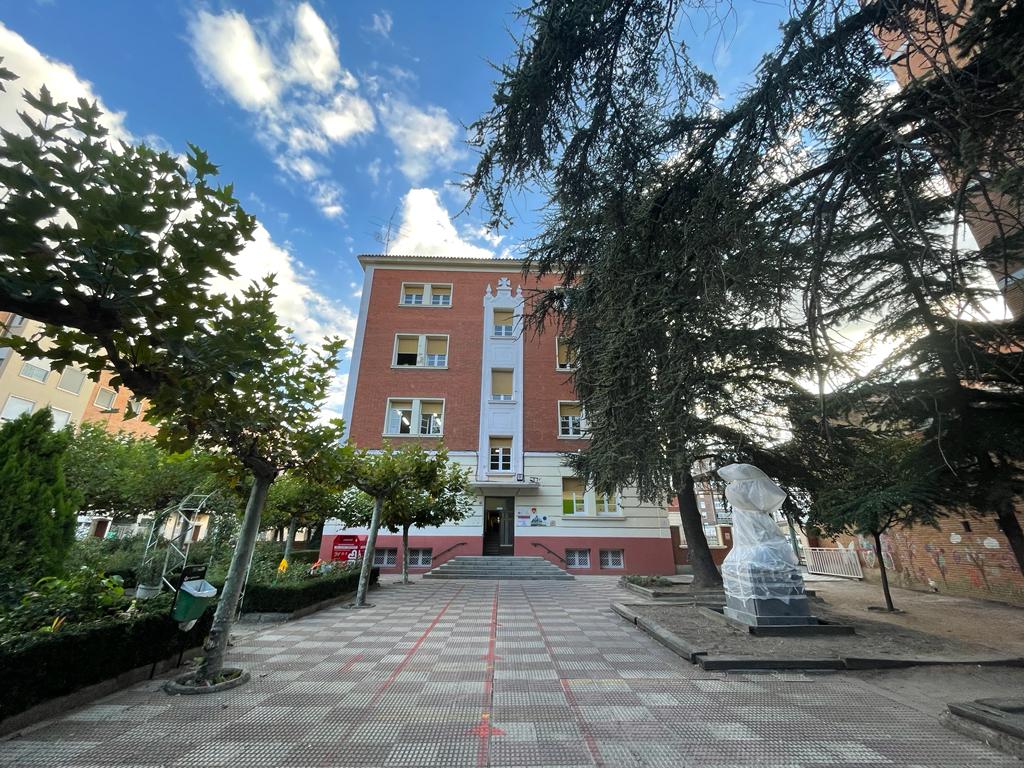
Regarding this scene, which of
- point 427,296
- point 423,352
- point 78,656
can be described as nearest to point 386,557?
point 423,352

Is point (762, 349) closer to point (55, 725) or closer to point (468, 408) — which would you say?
point (55, 725)

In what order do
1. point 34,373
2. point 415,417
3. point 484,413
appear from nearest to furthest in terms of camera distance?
point 415,417 < point 484,413 < point 34,373

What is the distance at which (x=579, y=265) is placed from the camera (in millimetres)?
6641

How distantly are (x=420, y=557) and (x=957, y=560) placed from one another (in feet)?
57.8

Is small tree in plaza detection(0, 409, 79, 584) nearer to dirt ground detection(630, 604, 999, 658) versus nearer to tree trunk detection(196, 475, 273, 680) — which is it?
tree trunk detection(196, 475, 273, 680)

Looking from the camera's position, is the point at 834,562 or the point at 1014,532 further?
the point at 834,562

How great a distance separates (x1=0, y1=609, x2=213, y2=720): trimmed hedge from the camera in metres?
3.29

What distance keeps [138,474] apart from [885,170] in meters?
21.5

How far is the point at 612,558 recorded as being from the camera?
17.5 meters

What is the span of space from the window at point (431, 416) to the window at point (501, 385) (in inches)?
102

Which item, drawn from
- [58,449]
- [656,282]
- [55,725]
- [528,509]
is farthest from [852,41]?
[528,509]

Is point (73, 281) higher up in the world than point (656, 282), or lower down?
lower down

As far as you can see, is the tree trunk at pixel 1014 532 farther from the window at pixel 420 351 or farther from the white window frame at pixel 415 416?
the window at pixel 420 351

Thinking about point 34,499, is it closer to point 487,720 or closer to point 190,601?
point 190,601
